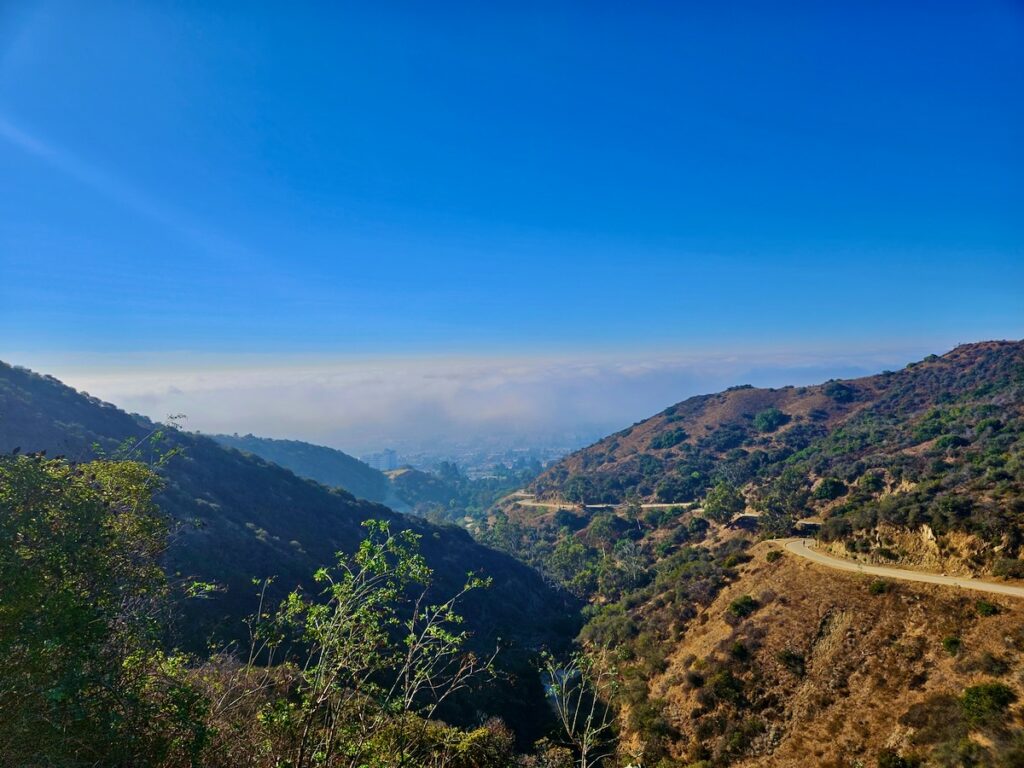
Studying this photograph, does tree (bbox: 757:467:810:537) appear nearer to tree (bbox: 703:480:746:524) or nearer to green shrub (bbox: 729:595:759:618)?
tree (bbox: 703:480:746:524)

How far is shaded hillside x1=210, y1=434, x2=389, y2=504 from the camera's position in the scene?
497 ft

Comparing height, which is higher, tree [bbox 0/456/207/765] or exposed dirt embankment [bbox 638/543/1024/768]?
tree [bbox 0/456/207/765]

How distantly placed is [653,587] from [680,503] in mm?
37234

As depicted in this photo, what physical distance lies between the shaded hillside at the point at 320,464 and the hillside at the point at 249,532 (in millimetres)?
82984

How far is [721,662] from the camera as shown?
26.4 m

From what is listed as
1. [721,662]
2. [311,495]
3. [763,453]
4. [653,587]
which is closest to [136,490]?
[721,662]

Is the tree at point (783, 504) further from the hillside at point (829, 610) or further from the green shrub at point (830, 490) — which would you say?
the green shrub at point (830, 490)

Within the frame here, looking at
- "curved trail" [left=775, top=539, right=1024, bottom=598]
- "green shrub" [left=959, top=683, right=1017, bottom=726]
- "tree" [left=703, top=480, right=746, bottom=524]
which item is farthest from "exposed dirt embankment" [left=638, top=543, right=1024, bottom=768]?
"tree" [left=703, top=480, right=746, bottom=524]

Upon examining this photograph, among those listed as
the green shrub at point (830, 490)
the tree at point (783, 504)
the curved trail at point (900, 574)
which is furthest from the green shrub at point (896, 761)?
the green shrub at point (830, 490)

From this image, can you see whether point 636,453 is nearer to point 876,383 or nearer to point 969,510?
point 876,383

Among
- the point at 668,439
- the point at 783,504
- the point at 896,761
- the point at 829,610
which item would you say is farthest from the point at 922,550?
the point at 668,439

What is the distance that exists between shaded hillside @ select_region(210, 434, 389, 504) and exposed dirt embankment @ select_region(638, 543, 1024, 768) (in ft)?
453

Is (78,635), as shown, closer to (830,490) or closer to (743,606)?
(743,606)

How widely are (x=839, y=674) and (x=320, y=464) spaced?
163371mm
